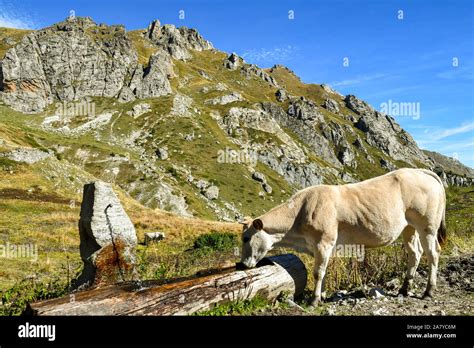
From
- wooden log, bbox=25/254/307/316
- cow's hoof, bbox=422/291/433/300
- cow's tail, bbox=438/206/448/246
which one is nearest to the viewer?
wooden log, bbox=25/254/307/316

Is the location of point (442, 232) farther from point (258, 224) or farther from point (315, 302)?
point (258, 224)

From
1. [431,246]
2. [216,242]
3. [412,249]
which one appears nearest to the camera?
[431,246]

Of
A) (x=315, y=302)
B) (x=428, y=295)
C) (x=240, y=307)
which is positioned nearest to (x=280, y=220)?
(x=315, y=302)

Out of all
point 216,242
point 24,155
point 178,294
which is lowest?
point 216,242

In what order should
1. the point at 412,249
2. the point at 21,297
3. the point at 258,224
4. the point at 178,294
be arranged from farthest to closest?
the point at 21,297
the point at 412,249
the point at 258,224
the point at 178,294

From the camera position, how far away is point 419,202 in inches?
411

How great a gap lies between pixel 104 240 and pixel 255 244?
5.83 m

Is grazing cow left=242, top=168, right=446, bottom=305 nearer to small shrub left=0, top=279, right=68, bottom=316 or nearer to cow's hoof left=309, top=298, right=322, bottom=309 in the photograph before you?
cow's hoof left=309, top=298, right=322, bottom=309

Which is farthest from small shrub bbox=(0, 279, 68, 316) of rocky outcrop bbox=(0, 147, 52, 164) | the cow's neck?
rocky outcrop bbox=(0, 147, 52, 164)

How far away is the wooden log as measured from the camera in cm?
719

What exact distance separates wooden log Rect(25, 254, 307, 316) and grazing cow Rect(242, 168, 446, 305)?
29.7 inches

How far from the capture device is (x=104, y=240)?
42.2 feet

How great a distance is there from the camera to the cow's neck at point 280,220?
10.5 m
